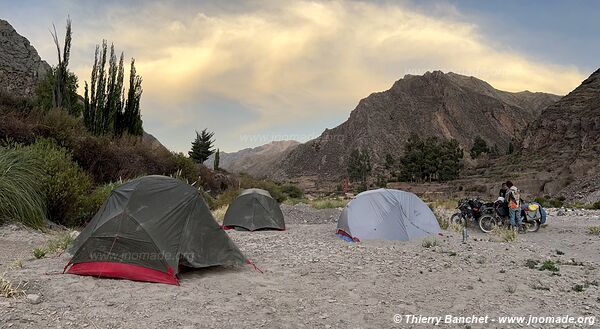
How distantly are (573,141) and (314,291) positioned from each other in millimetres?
62114

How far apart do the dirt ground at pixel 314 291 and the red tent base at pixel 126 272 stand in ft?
0.61

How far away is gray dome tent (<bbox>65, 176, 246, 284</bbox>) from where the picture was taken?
6652 mm

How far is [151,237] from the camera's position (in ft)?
22.5

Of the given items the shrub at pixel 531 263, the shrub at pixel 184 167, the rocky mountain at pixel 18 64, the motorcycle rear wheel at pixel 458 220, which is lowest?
the shrub at pixel 531 263

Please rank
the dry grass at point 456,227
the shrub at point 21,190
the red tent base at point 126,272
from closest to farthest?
the red tent base at point 126,272
the shrub at point 21,190
the dry grass at point 456,227

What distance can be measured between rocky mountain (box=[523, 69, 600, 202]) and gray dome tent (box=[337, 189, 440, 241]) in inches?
1066

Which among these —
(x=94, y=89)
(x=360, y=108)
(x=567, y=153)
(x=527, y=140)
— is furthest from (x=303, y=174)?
(x=94, y=89)

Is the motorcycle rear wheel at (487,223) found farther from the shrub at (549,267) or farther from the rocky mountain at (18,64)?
the rocky mountain at (18,64)

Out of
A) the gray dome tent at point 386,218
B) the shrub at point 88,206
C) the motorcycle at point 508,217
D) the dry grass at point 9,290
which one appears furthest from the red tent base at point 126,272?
the motorcycle at point 508,217

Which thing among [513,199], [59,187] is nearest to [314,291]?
[59,187]

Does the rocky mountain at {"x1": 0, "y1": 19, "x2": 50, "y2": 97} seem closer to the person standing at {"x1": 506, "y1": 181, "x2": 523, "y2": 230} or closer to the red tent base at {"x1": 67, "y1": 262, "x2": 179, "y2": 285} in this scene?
the red tent base at {"x1": 67, "y1": 262, "x2": 179, "y2": 285}

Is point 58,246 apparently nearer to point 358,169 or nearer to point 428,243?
point 428,243

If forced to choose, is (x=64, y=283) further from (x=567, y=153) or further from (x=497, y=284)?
(x=567, y=153)

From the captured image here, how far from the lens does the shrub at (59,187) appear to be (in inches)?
440
